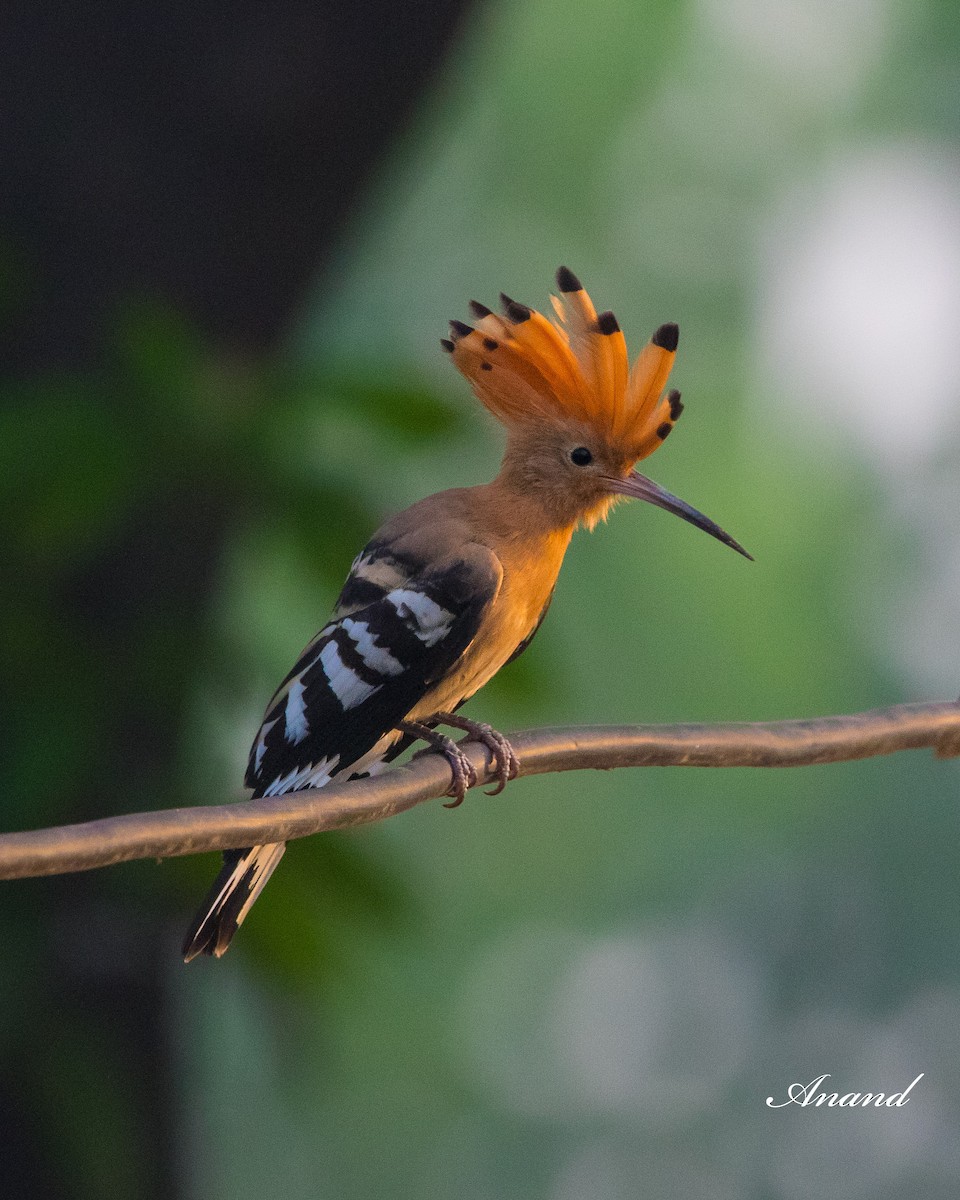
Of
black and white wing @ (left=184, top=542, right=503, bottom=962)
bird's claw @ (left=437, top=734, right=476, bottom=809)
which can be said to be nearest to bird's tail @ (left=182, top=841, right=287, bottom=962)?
black and white wing @ (left=184, top=542, right=503, bottom=962)

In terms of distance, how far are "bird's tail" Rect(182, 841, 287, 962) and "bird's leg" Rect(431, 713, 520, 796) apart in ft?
0.59

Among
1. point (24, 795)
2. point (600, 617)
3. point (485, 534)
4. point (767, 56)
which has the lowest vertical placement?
point (600, 617)

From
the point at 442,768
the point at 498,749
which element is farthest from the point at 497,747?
the point at 442,768

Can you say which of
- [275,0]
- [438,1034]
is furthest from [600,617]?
[275,0]

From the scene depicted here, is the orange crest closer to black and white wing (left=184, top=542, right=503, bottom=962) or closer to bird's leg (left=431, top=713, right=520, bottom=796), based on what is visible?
black and white wing (left=184, top=542, right=503, bottom=962)

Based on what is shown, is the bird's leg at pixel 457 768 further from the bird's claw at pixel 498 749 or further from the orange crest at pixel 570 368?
A: the orange crest at pixel 570 368

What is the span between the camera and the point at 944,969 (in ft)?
19.7

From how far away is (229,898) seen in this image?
1200mm

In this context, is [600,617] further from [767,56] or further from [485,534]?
[485,534]

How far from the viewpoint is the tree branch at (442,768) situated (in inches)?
26.5

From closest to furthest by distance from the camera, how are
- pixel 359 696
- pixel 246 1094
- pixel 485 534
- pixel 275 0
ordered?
pixel 359 696 < pixel 485 534 < pixel 275 0 < pixel 246 1094

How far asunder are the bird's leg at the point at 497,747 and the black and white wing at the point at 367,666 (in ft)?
0.18

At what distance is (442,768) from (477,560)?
0.32 meters

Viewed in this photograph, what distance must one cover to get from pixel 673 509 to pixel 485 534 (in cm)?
17
